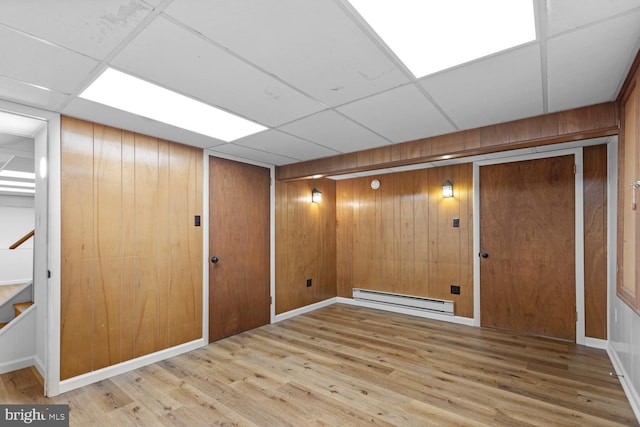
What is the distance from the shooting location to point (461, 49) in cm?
171

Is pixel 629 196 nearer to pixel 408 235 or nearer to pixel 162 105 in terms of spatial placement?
pixel 408 235

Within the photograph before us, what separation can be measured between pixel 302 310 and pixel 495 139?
3.72 meters

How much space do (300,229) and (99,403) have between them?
329cm

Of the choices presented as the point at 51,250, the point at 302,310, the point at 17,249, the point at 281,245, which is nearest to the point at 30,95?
the point at 51,250

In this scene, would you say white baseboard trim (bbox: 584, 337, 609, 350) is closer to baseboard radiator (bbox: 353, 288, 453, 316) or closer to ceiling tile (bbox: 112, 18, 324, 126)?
baseboard radiator (bbox: 353, 288, 453, 316)

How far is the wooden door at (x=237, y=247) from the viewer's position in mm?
3809

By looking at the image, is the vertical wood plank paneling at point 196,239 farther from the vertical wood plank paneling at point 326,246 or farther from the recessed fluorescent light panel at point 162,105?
the vertical wood plank paneling at point 326,246

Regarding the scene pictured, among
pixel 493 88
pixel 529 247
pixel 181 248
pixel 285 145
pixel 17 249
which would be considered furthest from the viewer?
pixel 17 249

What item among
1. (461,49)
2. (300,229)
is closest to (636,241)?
(461,49)

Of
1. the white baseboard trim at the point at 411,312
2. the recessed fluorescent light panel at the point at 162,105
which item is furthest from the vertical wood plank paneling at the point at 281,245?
the recessed fluorescent light panel at the point at 162,105

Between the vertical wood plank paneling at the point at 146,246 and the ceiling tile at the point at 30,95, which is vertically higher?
the ceiling tile at the point at 30,95

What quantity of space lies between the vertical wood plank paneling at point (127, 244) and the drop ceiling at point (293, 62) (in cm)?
32

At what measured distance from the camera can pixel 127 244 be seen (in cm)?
301

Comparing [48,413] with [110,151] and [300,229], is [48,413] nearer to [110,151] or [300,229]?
[110,151]
